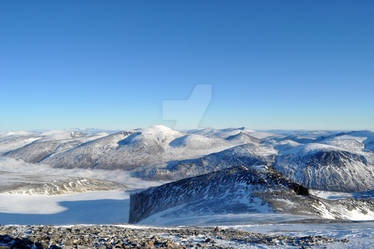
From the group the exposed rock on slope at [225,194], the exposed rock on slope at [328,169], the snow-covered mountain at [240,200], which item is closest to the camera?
the snow-covered mountain at [240,200]

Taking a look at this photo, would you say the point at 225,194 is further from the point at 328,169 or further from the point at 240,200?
the point at 328,169

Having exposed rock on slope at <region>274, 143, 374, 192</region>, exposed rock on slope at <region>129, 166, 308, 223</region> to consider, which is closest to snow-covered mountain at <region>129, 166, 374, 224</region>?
exposed rock on slope at <region>129, 166, 308, 223</region>

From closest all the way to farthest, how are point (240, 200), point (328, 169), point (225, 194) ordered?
point (240, 200)
point (225, 194)
point (328, 169)

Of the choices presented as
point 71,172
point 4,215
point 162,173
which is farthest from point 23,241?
point 71,172

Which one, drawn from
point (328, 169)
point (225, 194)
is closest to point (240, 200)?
point (225, 194)

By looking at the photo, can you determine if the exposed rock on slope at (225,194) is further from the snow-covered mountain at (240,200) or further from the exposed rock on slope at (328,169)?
the exposed rock on slope at (328,169)

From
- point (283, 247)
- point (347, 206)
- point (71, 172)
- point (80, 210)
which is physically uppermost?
point (283, 247)

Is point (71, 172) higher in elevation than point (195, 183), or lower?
lower

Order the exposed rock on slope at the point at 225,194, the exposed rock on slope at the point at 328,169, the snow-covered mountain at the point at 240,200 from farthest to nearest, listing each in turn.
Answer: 1. the exposed rock on slope at the point at 328,169
2. the exposed rock on slope at the point at 225,194
3. the snow-covered mountain at the point at 240,200

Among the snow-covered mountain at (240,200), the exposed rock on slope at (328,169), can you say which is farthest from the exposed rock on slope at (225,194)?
the exposed rock on slope at (328,169)

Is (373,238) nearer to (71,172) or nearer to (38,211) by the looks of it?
(38,211)

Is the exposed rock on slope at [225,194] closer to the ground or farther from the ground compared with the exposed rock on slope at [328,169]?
farther from the ground
